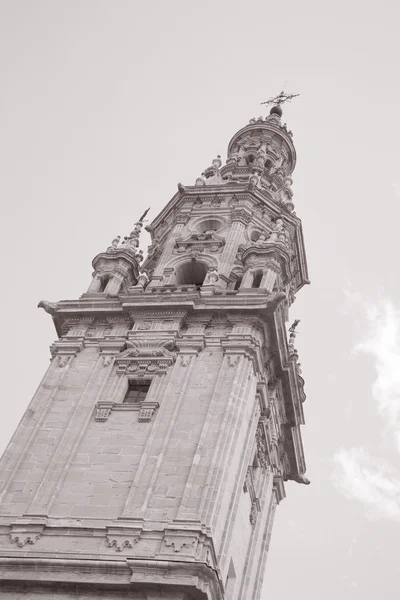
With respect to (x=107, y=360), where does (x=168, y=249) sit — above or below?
above

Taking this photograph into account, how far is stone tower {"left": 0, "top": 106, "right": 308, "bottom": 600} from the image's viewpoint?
27.2 meters

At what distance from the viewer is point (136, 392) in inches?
1348

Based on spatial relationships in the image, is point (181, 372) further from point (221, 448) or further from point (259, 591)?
point (259, 591)

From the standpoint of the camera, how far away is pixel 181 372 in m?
33.9

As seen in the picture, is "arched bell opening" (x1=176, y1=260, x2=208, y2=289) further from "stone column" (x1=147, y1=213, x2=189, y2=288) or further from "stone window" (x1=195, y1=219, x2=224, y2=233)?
"stone window" (x1=195, y1=219, x2=224, y2=233)

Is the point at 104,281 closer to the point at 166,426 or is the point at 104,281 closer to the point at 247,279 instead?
the point at 247,279

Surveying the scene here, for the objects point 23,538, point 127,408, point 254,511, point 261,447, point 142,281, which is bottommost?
point 23,538

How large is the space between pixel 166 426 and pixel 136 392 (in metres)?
2.91

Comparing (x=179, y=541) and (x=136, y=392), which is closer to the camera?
(x=179, y=541)

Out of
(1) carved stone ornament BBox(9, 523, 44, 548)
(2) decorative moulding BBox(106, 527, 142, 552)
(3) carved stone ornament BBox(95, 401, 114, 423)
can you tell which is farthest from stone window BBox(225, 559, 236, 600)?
(3) carved stone ornament BBox(95, 401, 114, 423)

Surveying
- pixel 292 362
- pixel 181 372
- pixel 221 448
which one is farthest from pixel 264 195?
pixel 221 448

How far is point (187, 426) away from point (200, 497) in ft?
11.2

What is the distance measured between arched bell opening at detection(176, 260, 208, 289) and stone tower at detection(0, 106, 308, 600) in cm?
7

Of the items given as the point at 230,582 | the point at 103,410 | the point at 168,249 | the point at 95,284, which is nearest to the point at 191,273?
the point at 168,249
